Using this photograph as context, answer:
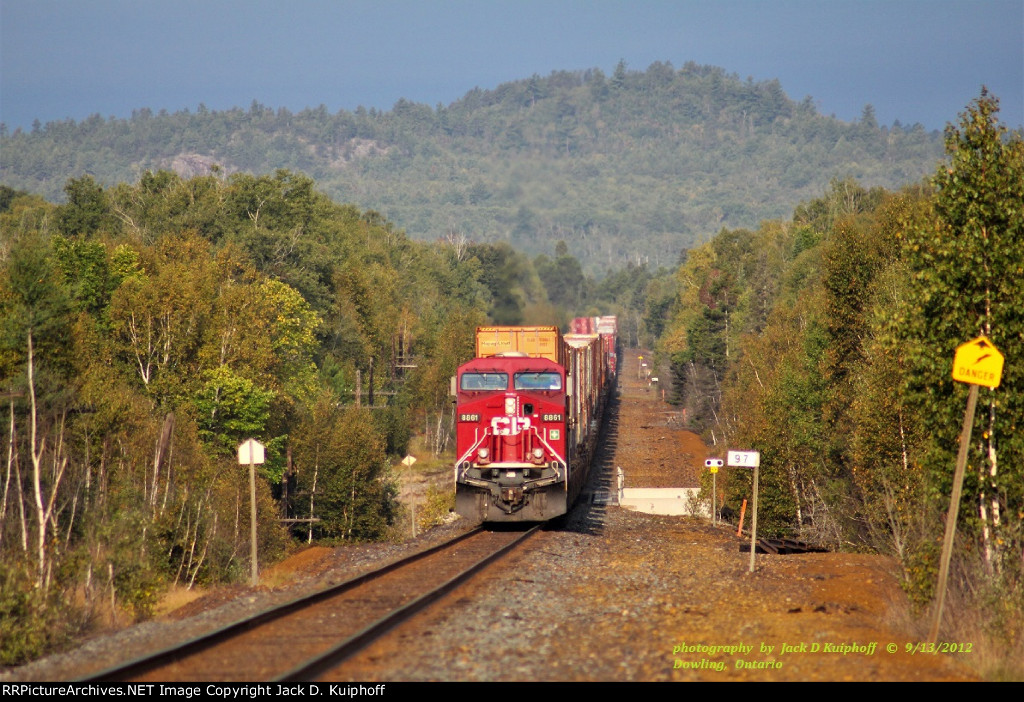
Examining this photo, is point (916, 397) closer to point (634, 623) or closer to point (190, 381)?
point (634, 623)

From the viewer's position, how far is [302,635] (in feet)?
41.5

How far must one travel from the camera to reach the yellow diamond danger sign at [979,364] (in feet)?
39.3

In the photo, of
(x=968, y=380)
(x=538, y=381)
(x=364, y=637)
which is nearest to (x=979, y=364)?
(x=968, y=380)

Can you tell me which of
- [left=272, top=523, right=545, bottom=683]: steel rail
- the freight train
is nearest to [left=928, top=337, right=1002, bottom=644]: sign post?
[left=272, top=523, right=545, bottom=683]: steel rail

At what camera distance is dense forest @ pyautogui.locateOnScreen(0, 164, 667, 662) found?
2303 centimetres

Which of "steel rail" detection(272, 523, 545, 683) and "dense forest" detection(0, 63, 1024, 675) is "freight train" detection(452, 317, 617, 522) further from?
"steel rail" detection(272, 523, 545, 683)

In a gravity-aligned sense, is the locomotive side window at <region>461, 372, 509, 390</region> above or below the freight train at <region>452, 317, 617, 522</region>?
above

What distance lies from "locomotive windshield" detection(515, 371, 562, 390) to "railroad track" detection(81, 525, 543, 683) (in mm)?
9516

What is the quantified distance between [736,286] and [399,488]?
61039 millimetres

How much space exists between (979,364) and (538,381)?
54.3 feet

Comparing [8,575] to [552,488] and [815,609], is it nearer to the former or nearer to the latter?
[815,609]

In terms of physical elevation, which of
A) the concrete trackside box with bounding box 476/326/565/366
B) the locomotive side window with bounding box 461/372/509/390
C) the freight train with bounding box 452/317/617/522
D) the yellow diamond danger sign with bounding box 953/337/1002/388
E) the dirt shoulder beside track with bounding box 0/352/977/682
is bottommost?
the dirt shoulder beside track with bounding box 0/352/977/682

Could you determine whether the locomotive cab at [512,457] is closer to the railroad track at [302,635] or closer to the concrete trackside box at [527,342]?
the concrete trackside box at [527,342]
